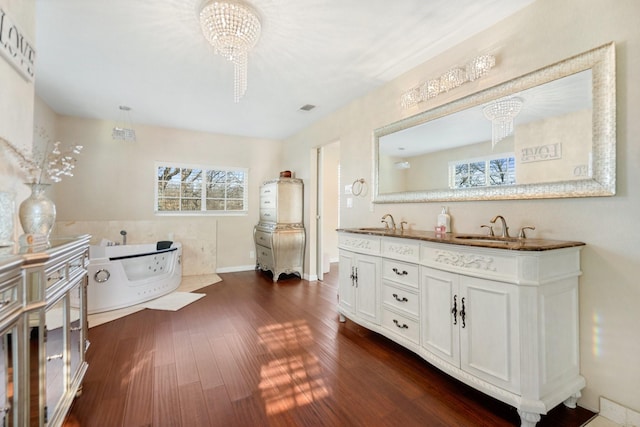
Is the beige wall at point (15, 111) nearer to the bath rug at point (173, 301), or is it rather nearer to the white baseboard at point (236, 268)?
the bath rug at point (173, 301)

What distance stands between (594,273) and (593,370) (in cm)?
57

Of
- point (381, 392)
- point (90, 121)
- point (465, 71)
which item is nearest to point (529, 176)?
point (465, 71)

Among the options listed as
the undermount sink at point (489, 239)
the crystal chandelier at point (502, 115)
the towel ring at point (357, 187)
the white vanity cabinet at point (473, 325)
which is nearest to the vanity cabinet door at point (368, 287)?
the white vanity cabinet at point (473, 325)

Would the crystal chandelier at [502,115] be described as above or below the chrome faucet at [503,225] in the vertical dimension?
above

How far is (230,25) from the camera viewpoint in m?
1.97

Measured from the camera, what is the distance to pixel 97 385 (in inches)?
74.9

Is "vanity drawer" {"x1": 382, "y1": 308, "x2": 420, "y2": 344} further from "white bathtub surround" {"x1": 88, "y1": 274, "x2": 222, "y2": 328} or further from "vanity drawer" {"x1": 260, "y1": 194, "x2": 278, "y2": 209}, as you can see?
"vanity drawer" {"x1": 260, "y1": 194, "x2": 278, "y2": 209}

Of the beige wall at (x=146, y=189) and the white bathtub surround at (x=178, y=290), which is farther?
the beige wall at (x=146, y=189)

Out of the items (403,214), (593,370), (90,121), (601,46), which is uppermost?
(90,121)

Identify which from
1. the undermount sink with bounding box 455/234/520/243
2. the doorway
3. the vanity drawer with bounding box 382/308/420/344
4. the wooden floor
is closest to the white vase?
the wooden floor

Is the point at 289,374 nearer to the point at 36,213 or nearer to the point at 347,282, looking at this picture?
the point at 347,282

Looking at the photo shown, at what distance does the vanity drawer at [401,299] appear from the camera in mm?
2191

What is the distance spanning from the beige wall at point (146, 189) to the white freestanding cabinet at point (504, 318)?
4.07m

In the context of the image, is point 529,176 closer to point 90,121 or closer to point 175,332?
point 175,332
